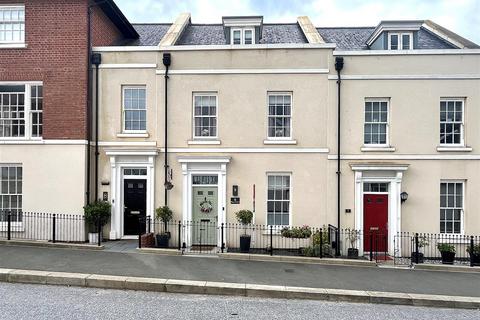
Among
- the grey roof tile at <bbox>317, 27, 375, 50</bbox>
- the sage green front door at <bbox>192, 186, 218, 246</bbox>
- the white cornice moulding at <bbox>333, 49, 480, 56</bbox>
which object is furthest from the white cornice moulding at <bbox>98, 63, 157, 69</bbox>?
the grey roof tile at <bbox>317, 27, 375, 50</bbox>

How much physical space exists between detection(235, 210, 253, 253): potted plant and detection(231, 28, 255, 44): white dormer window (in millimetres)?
7499

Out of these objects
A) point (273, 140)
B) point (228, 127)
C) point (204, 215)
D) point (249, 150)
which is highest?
point (228, 127)

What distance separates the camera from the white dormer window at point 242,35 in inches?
597

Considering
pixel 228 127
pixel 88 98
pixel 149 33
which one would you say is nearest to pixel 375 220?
pixel 228 127

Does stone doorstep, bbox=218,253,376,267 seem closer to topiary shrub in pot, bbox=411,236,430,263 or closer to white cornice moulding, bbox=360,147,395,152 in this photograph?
topiary shrub in pot, bbox=411,236,430,263

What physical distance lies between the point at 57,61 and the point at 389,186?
1381 centimetres

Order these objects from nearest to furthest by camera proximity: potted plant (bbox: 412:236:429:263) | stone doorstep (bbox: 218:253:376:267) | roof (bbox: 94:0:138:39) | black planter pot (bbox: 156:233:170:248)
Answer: stone doorstep (bbox: 218:253:376:267) < potted plant (bbox: 412:236:429:263) < black planter pot (bbox: 156:233:170:248) < roof (bbox: 94:0:138:39)

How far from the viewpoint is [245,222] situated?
13.0 metres

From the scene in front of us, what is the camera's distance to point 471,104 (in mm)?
13422

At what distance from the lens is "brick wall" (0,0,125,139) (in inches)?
520

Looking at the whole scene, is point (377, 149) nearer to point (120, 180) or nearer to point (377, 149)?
point (377, 149)

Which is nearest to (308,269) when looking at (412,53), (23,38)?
(412,53)

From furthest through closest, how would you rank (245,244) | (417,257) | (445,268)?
(245,244) < (417,257) < (445,268)

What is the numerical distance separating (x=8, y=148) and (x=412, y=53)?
53.3ft
